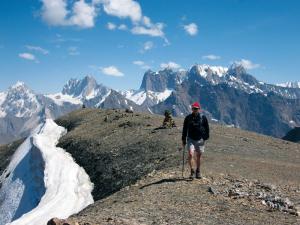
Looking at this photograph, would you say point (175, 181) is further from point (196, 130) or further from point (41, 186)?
point (41, 186)

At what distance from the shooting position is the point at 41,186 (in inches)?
1821

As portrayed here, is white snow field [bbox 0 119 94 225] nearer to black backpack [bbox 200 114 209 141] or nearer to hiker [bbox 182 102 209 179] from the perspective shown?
hiker [bbox 182 102 209 179]

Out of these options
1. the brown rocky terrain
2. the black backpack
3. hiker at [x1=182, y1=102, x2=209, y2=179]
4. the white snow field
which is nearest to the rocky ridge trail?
the brown rocky terrain

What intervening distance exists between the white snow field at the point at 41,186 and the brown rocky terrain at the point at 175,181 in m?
1.53

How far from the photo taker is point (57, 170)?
154ft

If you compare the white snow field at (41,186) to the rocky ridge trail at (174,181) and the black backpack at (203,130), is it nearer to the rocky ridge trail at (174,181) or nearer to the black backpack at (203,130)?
the rocky ridge trail at (174,181)

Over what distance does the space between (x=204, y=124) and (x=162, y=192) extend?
4.20 m

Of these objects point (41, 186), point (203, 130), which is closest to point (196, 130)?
point (203, 130)

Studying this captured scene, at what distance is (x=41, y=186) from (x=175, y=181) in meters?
24.9

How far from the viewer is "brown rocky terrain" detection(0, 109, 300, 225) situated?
61.5 feet

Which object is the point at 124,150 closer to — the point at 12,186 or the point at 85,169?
the point at 85,169

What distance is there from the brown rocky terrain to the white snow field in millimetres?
1534

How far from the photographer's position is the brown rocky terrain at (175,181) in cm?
1875

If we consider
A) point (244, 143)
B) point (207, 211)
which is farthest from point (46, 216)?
point (244, 143)
